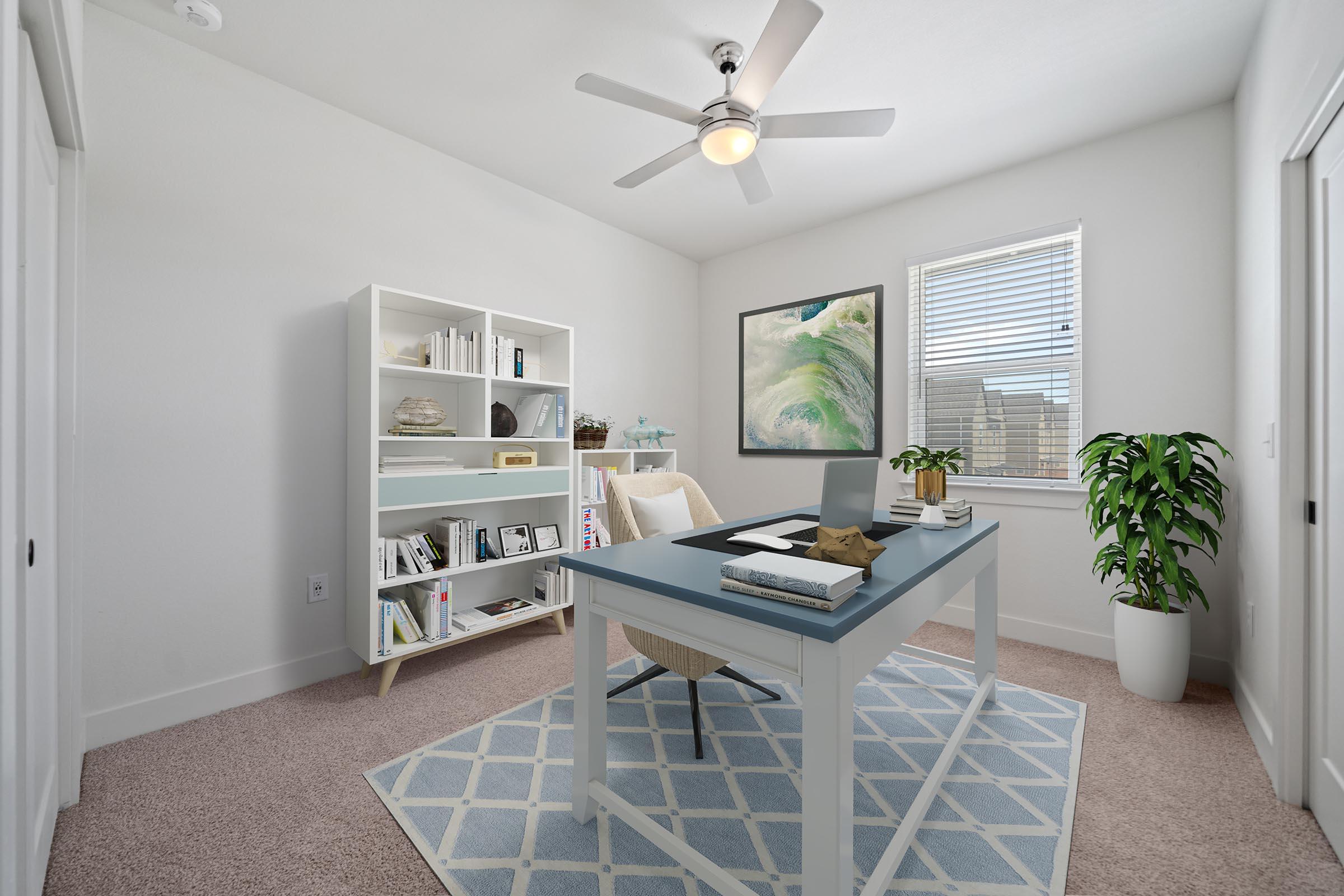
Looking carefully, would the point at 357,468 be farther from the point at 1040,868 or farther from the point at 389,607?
the point at 1040,868

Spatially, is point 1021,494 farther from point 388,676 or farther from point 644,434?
point 388,676

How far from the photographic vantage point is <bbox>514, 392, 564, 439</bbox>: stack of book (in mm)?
3105

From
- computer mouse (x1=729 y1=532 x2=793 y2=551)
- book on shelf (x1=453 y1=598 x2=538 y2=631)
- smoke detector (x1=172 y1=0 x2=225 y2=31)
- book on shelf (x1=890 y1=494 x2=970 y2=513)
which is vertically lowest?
book on shelf (x1=453 y1=598 x2=538 y2=631)

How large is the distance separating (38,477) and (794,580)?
1.92m

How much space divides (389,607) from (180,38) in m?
2.47

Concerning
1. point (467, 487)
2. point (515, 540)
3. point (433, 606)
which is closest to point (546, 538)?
point (515, 540)

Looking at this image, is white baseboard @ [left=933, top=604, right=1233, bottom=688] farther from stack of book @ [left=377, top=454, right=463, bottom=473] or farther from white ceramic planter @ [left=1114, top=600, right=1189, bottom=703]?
stack of book @ [left=377, top=454, right=463, bottom=473]

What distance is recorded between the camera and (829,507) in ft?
5.04

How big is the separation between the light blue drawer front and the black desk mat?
1341mm

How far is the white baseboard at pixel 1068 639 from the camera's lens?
2498 millimetres

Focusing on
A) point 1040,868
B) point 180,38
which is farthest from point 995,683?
point 180,38

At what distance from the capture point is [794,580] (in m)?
1.11

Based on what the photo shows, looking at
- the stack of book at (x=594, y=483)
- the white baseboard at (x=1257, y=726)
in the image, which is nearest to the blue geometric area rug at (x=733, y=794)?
the white baseboard at (x=1257, y=726)

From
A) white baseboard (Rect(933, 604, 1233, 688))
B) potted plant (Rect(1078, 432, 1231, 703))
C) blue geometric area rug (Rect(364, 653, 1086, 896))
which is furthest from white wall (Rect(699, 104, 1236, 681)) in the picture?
blue geometric area rug (Rect(364, 653, 1086, 896))
